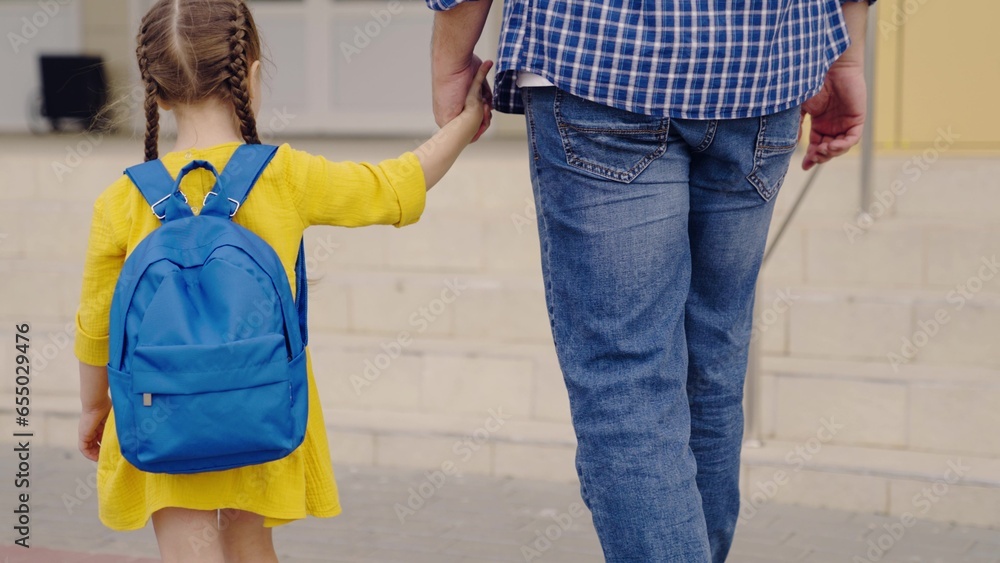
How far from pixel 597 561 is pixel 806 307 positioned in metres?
1.38

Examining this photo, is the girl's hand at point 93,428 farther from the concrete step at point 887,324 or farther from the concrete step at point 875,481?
the concrete step at point 887,324

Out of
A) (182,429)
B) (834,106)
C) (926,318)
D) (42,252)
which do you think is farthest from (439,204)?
(182,429)

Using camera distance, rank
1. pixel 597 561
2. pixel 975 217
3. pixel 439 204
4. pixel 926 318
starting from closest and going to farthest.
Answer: pixel 597 561
pixel 926 318
pixel 975 217
pixel 439 204

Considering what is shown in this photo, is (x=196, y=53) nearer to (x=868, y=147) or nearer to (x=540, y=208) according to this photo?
(x=540, y=208)

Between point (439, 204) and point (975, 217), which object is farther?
point (439, 204)

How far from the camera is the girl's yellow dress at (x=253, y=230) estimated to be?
207 centimetres

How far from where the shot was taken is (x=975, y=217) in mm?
4707

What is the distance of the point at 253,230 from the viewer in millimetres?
2059

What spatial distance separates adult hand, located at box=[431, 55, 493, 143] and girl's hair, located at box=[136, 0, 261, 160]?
0.33 metres

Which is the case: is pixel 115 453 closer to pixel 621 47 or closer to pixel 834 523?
pixel 621 47

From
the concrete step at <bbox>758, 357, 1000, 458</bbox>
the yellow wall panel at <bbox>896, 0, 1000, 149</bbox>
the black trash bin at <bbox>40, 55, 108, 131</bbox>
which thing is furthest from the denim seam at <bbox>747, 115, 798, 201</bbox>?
the black trash bin at <bbox>40, 55, 108, 131</bbox>

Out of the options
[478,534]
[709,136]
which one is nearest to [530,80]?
[709,136]

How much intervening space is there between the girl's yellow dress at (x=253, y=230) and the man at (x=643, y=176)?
0.28 m

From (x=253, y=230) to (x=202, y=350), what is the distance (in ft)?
0.91
